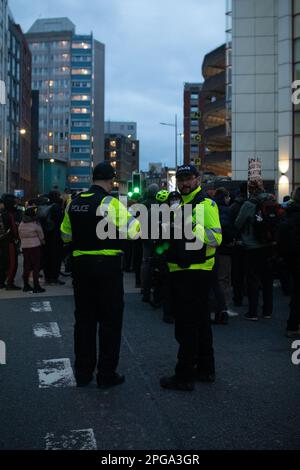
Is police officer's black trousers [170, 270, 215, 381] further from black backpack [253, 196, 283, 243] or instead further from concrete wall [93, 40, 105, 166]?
concrete wall [93, 40, 105, 166]

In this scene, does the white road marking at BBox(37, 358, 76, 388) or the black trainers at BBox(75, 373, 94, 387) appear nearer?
the black trainers at BBox(75, 373, 94, 387)

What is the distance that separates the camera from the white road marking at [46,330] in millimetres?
7359

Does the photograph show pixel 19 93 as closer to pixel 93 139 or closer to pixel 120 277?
pixel 93 139

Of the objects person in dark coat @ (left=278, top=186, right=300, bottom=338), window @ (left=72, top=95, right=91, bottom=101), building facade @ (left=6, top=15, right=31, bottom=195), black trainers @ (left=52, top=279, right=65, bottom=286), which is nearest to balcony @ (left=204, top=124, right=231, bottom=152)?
building facade @ (left=6, top=15, right=31, bottom=195)

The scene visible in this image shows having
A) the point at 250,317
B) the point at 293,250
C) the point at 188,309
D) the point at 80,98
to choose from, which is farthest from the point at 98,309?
the point at 80,98

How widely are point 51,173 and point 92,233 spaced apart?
4886 inches

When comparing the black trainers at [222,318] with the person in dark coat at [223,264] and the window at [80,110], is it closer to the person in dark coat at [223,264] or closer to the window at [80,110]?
the person in dark coat at [223,264]

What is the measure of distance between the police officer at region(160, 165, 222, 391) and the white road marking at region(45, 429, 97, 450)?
1.20m

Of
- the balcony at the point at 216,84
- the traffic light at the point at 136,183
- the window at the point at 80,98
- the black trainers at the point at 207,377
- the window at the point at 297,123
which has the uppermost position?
the window at the point at 80,98

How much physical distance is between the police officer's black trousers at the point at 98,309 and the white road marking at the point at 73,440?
3.50 feet

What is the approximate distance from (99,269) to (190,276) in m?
0.83

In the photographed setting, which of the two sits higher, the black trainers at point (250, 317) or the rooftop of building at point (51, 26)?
the rooftop of building at point (51, 26)

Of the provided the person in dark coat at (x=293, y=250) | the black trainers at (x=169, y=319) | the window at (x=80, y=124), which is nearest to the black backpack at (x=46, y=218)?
the black trainers at (x=169, y=319)

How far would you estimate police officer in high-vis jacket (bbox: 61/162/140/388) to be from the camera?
5008mm
